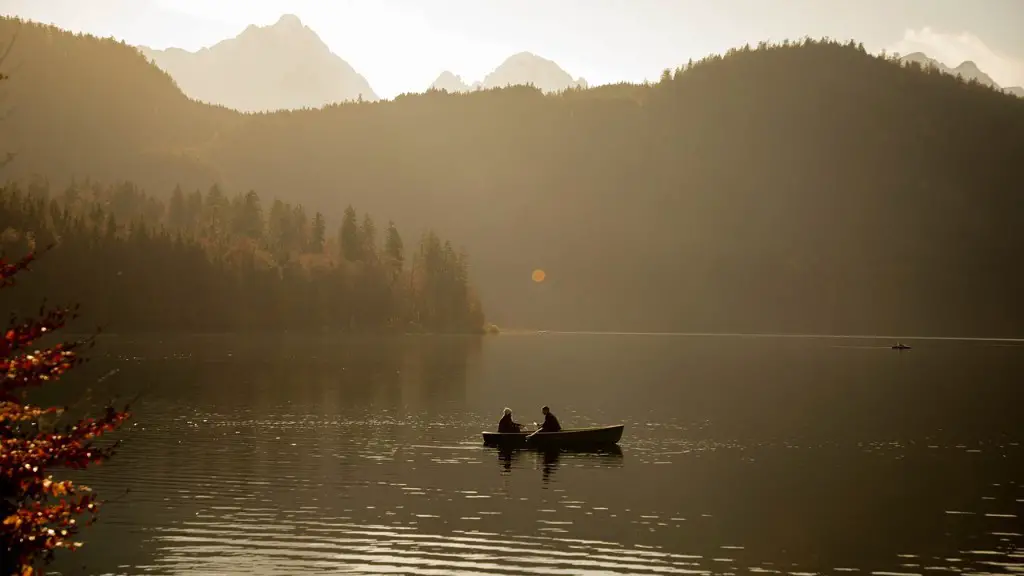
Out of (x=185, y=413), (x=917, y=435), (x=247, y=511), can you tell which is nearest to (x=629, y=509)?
(x=247, y=511)

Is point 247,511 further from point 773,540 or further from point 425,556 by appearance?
point 773,540

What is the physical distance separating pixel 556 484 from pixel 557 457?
32.1ft

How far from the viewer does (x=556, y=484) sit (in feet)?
157

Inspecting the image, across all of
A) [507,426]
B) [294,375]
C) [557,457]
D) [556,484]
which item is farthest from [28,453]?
[294,375]

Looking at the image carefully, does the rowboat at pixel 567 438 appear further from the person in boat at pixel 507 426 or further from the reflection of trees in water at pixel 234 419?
the reflection of trees in water at pixel 234 419

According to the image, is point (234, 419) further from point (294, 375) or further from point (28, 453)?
point (28, 453)

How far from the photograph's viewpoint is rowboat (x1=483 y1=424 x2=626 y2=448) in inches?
2303

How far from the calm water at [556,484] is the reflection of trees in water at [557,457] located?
35cm

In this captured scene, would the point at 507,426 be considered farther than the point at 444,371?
No

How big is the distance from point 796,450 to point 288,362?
311 feet

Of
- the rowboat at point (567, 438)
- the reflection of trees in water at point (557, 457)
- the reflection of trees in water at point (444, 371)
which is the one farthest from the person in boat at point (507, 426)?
the reflection of trees in water at point (444, 371)

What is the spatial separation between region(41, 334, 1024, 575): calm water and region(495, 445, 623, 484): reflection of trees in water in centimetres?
35

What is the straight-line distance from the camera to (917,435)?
227 feet

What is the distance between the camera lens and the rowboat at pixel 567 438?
58500mm
